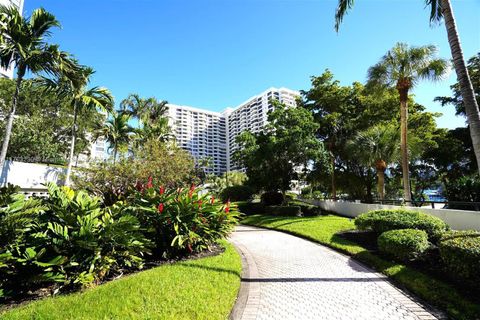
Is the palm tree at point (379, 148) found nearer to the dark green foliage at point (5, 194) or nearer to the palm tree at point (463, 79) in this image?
the palm tree at point (463, 79)

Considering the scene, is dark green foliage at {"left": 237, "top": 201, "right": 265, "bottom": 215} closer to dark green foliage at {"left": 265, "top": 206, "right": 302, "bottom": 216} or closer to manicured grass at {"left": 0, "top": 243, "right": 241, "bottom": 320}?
dark green foliage at {"left": 265, "top": 206, "right": 302, "bottom": 216}

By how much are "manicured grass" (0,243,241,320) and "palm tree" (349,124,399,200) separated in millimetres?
14389

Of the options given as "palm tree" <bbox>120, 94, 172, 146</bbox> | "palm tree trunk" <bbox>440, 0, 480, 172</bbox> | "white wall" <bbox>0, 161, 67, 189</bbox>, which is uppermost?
"palm tree" <bbox>120, 94, 172, 146</bbox>

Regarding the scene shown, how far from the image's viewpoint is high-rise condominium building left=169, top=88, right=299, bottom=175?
336 ft

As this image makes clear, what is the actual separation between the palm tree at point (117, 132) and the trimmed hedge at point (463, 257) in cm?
2516

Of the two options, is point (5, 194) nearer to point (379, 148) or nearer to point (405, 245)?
point (405, 245)

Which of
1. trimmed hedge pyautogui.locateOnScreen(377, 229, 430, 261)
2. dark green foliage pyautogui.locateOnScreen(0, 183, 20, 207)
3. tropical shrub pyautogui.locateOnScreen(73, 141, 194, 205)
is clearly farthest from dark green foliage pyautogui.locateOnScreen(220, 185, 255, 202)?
dark green foliage pyautogui.locateOnScreen(0, 183, 20, 207)

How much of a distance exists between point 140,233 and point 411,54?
15.7 m

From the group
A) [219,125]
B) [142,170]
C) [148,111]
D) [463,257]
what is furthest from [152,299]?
[219,125]

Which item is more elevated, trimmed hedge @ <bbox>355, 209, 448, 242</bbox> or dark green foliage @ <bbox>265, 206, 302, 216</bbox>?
trimmed hedge @ <bbox>355, 209, 448, 242</bbox>

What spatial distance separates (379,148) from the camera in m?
16.0

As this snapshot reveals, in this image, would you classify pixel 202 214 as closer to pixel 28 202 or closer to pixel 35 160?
pixel 28 202

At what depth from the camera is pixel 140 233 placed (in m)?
5.43

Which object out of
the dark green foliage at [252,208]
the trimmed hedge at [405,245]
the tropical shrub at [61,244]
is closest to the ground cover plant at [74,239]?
the tropical shrub at [61,244]
